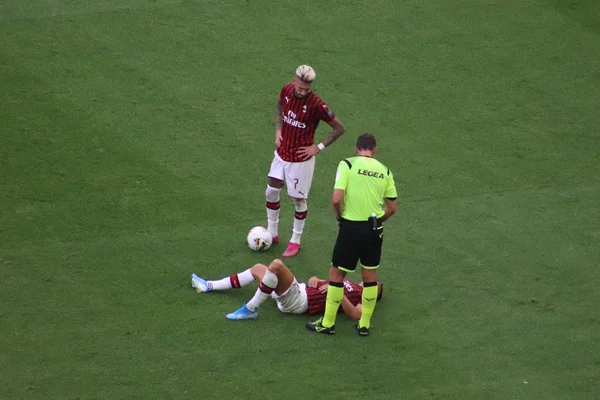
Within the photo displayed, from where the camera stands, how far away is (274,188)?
9945 mm

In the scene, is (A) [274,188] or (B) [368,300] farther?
(A) [274,188]

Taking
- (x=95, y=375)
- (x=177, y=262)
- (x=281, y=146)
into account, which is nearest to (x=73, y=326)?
(x=95, y=375)

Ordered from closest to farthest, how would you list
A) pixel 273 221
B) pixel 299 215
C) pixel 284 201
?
pixel 299 215
pixel 273 221
pixel 284 201

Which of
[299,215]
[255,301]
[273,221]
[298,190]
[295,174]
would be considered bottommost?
[255,301]

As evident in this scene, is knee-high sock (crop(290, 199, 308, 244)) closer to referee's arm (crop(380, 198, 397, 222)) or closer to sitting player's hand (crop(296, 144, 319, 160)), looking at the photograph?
sitting player's hand (crop(296, 144, 319, 160))

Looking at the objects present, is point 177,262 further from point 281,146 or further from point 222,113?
point 222,113

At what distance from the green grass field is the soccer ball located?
118mm

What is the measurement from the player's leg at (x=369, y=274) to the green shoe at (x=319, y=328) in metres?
0.29

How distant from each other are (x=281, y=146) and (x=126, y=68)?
4494mm

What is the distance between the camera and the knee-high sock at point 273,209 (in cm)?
996

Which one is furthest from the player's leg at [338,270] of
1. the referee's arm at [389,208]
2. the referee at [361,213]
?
the referee's arm at [389,208]

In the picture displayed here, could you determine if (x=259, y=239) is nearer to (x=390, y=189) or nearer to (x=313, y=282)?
(x=313, y=282)

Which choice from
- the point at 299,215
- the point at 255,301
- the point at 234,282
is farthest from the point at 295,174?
the point at 255,301

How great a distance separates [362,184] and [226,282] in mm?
1859
